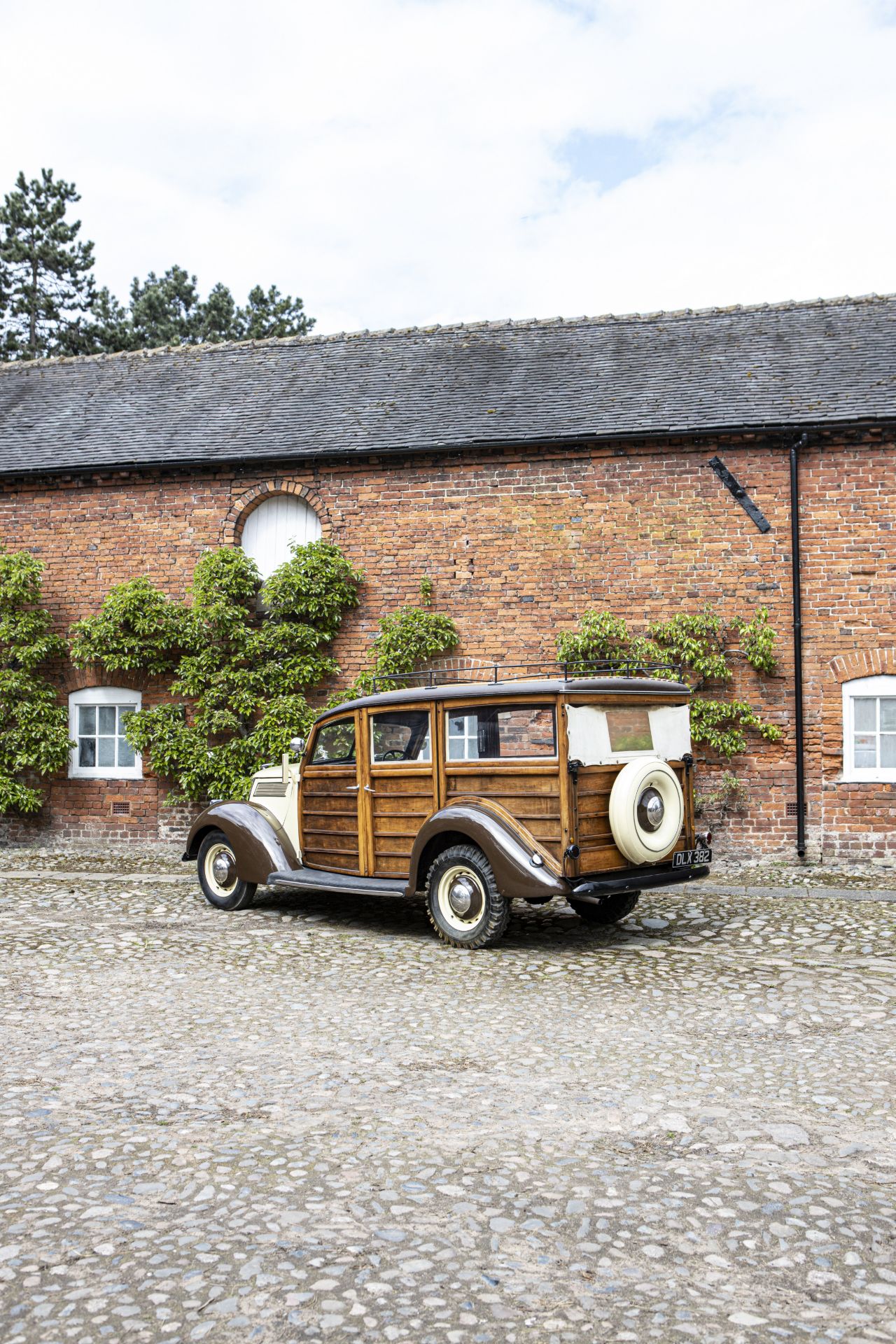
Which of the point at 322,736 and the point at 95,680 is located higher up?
the point at 95,680

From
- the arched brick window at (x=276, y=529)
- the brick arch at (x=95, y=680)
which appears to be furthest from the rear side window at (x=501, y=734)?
the brick arch at (x=95, y=680)

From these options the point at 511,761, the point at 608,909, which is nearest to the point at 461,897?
the point at 511,761

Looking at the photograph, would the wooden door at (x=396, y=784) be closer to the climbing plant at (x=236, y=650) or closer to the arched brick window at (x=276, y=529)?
the climbing plant at (x=236, y=650)

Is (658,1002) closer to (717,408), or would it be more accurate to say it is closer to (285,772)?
(285,772)

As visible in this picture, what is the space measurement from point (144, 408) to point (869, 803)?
11077 mm

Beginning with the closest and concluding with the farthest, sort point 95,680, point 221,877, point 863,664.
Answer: point 221,877
point 863,664
point 95,680

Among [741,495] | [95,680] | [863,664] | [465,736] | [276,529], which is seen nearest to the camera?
[465,736]

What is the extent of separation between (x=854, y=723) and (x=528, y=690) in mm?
5957

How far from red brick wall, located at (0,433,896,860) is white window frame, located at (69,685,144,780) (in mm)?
156

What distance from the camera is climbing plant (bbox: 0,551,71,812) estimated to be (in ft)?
45.6

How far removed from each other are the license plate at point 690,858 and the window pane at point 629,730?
81 centimetres

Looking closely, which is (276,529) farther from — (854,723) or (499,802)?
(854,723)

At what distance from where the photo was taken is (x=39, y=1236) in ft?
11.2

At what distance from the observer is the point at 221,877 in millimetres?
9750
